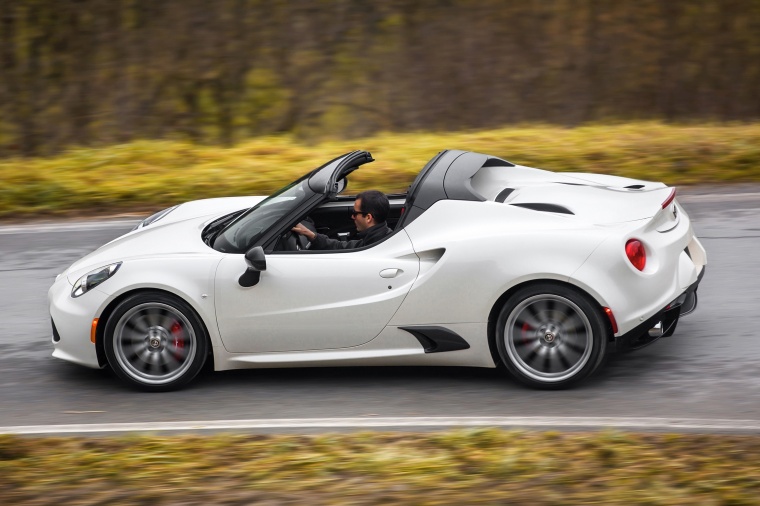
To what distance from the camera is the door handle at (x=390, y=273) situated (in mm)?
6320

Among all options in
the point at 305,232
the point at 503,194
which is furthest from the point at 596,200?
the point at 305,232

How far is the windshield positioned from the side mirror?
213 mm

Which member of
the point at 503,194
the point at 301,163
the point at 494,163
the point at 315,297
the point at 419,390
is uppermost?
the point at 301,163

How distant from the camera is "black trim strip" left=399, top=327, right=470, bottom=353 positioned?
6348 mm

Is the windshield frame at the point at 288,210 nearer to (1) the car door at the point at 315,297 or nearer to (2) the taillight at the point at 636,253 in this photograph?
(1) the car door at the point at 315,297

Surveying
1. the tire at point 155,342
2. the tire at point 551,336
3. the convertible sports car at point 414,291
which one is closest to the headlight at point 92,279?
the convertible sports car at point 414,291

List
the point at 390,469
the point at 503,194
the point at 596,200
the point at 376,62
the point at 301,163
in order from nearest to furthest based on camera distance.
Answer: the point at 390,469 → the point at 596,200 → the point at 503,194 → the point at 301,163 → the point at 376,62

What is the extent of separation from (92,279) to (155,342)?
557 millimetres

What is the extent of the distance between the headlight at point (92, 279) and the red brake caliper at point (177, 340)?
50cm

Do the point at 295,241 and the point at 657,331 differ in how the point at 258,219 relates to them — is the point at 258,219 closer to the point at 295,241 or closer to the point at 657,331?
the point at 295,241

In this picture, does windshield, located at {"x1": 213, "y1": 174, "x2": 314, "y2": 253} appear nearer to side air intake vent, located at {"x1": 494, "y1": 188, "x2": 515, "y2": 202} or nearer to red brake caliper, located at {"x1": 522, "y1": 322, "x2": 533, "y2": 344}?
side air intake vent, located at {"x1": 494, "y1": 188, "x2": 515, "y2": 202}

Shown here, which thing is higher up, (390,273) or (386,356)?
(390,273)

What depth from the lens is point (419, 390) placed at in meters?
6.54

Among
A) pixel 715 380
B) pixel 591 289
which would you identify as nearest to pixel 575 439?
pixel 591 289
